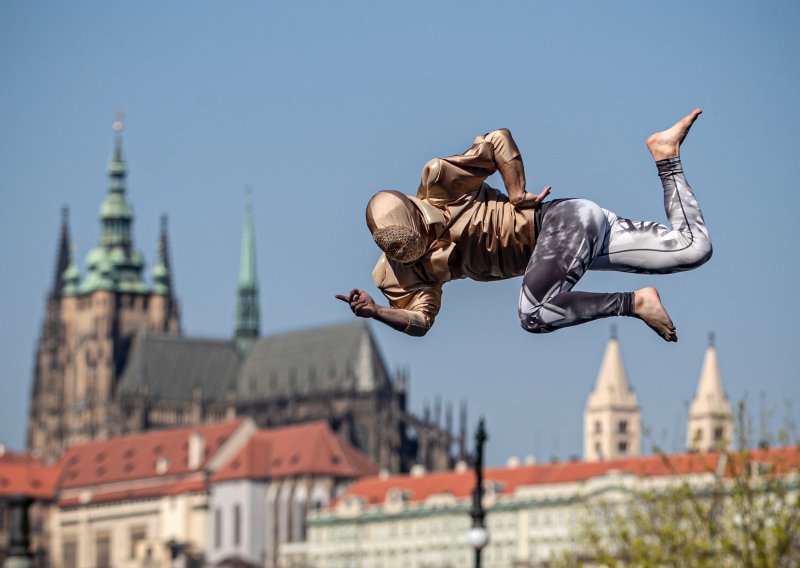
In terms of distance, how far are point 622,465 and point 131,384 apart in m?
78.1

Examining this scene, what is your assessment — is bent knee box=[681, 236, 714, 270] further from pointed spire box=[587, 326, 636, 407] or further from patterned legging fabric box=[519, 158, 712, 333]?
pointed spire box=[587, 326, 636, 407]

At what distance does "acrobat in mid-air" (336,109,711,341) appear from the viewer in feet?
30.2

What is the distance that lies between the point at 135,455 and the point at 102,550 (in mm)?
8172

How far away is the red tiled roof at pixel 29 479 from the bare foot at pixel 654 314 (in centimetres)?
16675

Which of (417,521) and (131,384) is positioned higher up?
(131,384)

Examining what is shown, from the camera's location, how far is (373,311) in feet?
30.7

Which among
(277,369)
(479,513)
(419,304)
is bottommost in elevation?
(479,513)

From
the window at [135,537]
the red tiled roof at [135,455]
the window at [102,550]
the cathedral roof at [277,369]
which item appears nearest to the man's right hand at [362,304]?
the red tiled roof at [135,455]

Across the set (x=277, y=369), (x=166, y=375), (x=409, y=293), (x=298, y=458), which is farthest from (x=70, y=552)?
(x=409, y=293)

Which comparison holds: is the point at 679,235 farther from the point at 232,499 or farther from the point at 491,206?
the point at 232,499

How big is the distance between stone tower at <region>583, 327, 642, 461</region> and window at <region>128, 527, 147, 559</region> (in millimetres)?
34781

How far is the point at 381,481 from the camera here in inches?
5940

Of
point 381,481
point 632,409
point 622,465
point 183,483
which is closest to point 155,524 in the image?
point 183,483

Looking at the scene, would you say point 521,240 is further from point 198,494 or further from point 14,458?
point 14,458
